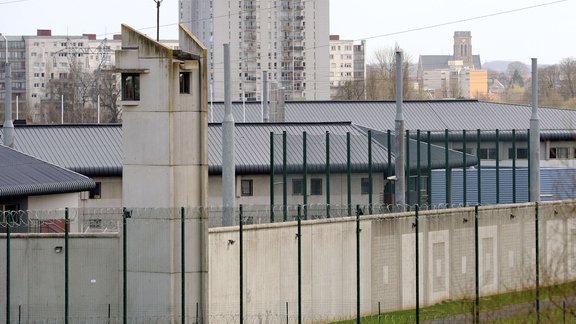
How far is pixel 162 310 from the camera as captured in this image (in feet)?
88.4

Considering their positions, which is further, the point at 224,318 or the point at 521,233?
the point at 521,233

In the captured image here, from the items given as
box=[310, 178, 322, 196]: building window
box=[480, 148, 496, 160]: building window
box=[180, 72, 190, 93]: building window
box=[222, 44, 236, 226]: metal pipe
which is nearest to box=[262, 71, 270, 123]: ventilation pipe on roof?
box=[480, 148, 496, 160]: building window

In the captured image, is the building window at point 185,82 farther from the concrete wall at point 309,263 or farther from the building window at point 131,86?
the concrete wall at point 309,263

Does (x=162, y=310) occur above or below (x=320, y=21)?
below

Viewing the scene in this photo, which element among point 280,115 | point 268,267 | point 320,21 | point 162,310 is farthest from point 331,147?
point 320,21

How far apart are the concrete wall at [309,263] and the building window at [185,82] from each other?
8.02 feet

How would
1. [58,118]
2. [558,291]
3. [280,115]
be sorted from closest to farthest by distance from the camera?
[558,291] < [280,115] < [58,118]

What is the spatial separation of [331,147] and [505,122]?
26.0 m

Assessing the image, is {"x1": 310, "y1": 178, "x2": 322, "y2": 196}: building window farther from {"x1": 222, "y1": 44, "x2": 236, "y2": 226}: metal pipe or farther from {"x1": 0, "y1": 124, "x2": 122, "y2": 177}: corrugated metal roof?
{"x1": 0, "y1": 124, "x2": 122, "y2": 177}: corrugated metal roof

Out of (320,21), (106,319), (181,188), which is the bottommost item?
(106,319)

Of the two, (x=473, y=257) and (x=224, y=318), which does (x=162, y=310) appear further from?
(x=473, y=257)

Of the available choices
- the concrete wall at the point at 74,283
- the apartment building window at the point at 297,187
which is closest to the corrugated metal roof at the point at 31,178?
the apartment building window at the point at 297,187

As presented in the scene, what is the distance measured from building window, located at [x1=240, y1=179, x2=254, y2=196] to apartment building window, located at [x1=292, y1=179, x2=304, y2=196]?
329 inches

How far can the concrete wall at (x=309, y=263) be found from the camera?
27.5 meters
